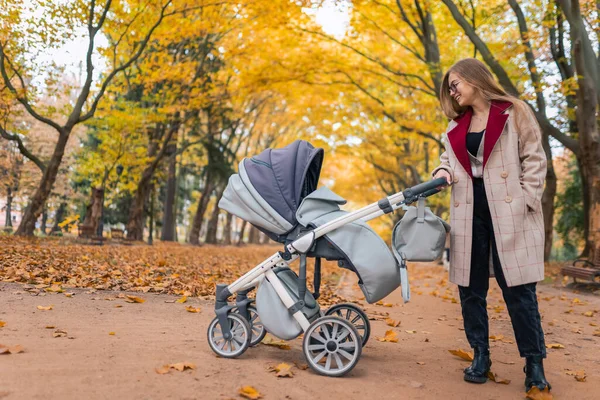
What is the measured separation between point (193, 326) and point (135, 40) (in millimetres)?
11495

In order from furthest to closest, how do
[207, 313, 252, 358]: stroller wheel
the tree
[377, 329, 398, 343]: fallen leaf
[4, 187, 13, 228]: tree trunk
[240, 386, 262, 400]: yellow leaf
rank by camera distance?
[4, 187, 13, 228]: tree trunk < the tree < [377, 329, 398, 343]: fallen leaf < [207, 313, 252, 358]: stroller wheel < [240, 386, 262, 400]: yellow leaf

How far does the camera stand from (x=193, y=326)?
438cm

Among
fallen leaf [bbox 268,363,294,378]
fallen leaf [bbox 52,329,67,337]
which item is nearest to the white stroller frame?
fallen leaf [bbox 268,363,294,378]

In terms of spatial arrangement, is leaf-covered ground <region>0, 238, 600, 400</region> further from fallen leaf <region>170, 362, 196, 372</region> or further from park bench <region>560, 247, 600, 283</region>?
park bench <region>560, 247, 600, 283</region>

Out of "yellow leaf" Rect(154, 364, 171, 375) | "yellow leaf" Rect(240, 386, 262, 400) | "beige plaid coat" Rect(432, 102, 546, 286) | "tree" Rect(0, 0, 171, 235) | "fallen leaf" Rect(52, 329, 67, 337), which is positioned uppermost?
"tree" Rect(0, 0, 171, 235)

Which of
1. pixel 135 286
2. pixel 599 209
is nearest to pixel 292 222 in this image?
pixel 135 286

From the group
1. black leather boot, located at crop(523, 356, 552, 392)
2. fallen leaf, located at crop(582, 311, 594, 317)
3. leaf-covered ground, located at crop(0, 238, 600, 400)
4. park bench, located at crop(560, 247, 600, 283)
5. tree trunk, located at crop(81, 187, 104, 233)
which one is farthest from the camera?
tree trunk, located at crop(81, 187, 104, 233)

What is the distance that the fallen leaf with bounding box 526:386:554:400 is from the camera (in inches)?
117

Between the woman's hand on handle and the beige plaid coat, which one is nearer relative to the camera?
the beige plaid coat

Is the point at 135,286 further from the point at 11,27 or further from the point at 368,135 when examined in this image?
the point at 368,135

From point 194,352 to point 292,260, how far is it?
89 cm

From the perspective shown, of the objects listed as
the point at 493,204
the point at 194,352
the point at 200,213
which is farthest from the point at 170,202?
the point at 493,204

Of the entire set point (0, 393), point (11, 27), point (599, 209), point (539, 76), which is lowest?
point (0, 393)

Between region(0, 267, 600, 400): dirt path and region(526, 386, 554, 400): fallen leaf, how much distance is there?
0.08 metres
